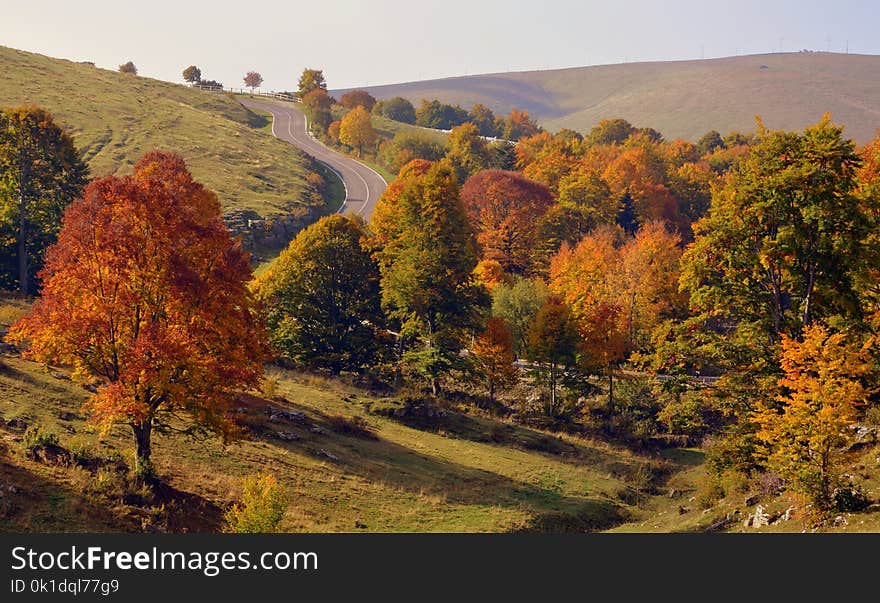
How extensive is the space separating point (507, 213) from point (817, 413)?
74.8 meters

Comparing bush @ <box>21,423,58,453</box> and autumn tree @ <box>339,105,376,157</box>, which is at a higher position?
autumn tree @ <box>339,105,376,157</box>

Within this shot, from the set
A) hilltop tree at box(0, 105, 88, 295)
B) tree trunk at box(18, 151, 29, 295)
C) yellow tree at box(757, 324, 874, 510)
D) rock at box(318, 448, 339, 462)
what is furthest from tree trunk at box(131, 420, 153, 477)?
hilltop tree at box(0, 105, 88, 295)

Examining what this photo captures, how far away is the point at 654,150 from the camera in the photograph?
5423 inches

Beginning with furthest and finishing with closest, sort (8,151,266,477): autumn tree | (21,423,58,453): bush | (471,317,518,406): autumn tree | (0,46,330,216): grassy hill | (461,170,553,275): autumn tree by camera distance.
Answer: (0,46,330,216): grassy hill, (461,170,553,275): autumn tree, (471,317,518,406): autumn tree, (21,423,58,453): bush, (8,151,266,477): autumn tree

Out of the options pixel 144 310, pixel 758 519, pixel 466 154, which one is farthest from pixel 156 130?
pixel 758 519

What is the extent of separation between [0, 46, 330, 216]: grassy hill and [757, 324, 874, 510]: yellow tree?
274 feet

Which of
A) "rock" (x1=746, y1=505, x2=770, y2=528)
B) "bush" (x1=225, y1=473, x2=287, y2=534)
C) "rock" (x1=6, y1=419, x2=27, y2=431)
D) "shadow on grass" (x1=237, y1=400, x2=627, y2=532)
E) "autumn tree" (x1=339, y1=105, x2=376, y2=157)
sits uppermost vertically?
"autumn tree" (x1=339, y1=105, x2=376, y2=157)

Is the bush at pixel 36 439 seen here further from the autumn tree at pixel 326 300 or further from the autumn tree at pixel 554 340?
the autumn tree at pixel 554 340

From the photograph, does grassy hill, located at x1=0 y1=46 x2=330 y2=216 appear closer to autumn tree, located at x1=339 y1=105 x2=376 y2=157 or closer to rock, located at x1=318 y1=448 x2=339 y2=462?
autumn tree, located at x1=339 y1=105 x2=376 y2=157

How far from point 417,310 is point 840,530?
1577 inches

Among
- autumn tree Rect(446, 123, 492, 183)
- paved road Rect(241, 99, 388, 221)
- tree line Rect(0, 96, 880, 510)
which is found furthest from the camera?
autumn tree Rect(446, 123, 492, 183)

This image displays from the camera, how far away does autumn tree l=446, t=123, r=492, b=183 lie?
130 meters

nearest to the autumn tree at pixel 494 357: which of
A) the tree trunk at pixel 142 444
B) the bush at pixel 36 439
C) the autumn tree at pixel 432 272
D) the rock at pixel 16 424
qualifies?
the autumn tree at pixel 432 272

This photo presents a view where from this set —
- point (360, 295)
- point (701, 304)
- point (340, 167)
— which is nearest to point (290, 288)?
point (360, 295)
